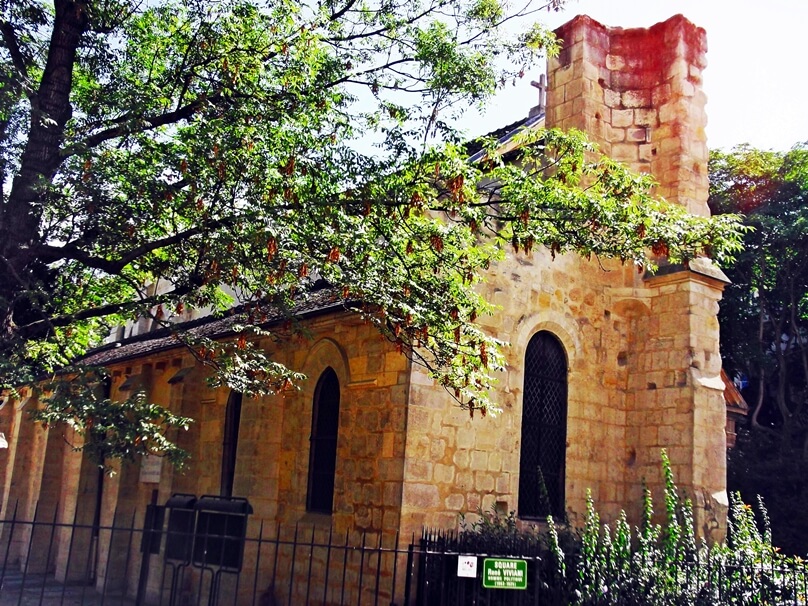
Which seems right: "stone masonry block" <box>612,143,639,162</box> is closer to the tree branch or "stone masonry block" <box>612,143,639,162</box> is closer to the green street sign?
the green street sign

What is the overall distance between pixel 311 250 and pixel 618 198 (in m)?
3.60

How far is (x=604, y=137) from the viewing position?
1399 centimetres

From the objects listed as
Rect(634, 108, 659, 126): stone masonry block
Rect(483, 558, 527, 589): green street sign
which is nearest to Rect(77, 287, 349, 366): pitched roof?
Rect(483, 558, 527, 589): green street sign

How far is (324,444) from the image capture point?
1237 cm

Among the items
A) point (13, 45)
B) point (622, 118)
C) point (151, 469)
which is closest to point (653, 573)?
point (622, 118)

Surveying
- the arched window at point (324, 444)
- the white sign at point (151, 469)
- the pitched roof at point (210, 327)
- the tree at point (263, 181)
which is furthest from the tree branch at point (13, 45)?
the white sign at point (151, 469)

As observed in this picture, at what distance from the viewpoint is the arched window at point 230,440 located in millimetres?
14547

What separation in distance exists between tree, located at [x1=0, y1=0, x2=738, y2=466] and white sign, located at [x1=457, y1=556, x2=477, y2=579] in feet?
7.76

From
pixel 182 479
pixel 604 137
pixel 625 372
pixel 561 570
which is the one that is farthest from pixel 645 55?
pixel 182 479

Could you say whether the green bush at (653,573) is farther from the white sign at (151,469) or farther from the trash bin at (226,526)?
the white sign at (151,469)

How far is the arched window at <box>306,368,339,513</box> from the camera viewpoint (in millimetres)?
12148

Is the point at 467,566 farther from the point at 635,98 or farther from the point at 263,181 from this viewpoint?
the point at 635,98

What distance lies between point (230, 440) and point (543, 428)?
5921mm

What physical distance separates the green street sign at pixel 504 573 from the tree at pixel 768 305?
1575 centimetres
